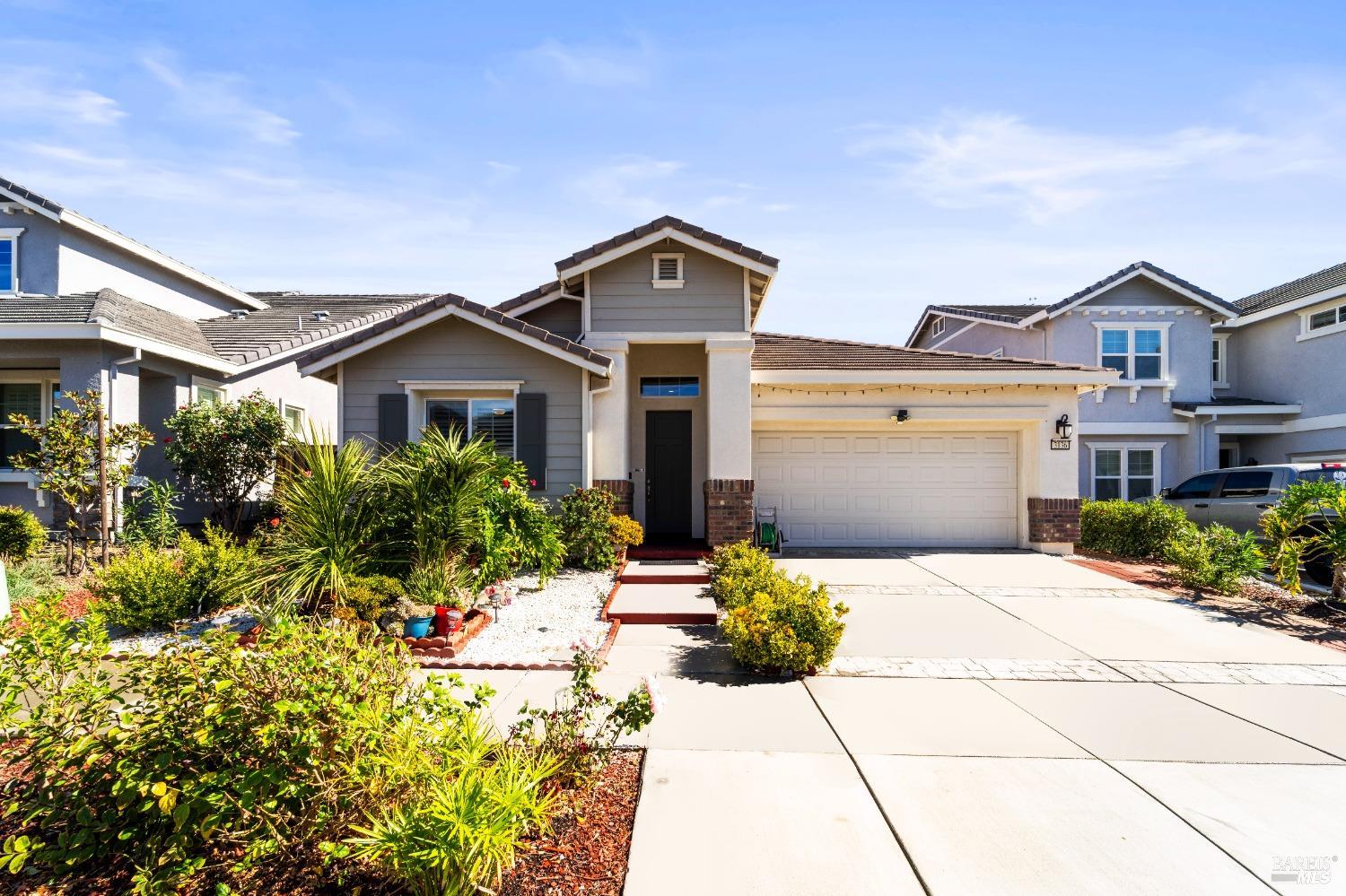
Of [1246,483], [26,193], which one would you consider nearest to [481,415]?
[26,193]

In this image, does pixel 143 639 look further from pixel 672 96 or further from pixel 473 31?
pixel 672 96

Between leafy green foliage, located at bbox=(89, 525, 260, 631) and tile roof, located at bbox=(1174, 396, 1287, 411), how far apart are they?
19.6 meters

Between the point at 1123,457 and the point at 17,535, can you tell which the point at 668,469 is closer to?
the point at 17,535

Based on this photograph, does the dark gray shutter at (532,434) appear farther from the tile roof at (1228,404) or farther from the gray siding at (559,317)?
the tile roof at (1228,404)

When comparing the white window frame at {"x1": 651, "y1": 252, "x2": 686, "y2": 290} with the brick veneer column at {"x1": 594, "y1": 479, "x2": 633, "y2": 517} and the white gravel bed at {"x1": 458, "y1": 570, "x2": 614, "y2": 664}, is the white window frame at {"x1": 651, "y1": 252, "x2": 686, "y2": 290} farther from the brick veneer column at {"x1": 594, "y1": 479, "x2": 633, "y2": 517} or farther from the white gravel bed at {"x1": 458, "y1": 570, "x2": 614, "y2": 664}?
the white gravel bed at {"x1": 458, "y1": 570, "x2": 614, "y2": 664}

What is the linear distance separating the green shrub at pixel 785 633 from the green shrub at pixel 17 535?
1016 centimetres

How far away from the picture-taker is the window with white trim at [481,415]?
34.8ft

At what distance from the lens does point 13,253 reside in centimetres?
1269

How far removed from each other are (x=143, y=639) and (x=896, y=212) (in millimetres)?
11116

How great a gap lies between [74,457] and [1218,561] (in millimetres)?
15912

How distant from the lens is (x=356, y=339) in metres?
10.1

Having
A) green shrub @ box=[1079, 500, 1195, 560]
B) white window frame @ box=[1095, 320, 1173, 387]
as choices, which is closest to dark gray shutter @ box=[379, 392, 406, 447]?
green shrub @ box=[1079, 500, 1195, 560]

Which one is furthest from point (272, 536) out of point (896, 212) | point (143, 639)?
point (896, 212)

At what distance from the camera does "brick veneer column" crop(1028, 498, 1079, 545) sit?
12.3 m
